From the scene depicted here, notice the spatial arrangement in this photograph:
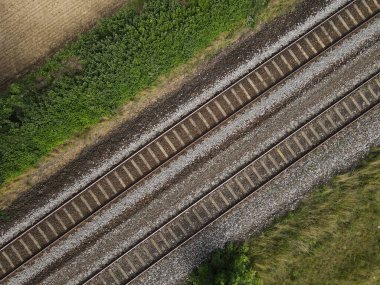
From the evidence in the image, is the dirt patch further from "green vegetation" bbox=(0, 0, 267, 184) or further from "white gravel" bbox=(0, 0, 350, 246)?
"green vegetation" bbox=(0, 0, 267, 184)

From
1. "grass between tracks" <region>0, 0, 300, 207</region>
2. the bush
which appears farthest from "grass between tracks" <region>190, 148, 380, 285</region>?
"grass between tracks" <region>0, 0, 300, 207</region>

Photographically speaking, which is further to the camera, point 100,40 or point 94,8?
point 94,8

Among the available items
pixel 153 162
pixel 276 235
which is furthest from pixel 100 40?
pixel 276 235

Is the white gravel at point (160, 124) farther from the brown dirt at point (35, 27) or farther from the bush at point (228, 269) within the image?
the bush at point (228, 269)

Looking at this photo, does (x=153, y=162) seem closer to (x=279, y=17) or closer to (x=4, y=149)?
(x=4, y=149)

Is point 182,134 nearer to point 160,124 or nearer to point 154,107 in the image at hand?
point 160,124

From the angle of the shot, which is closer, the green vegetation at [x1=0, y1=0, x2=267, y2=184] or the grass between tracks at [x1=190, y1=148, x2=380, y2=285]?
the green vegetation at [x1=0, y1=0, x2=267, y2=184]
